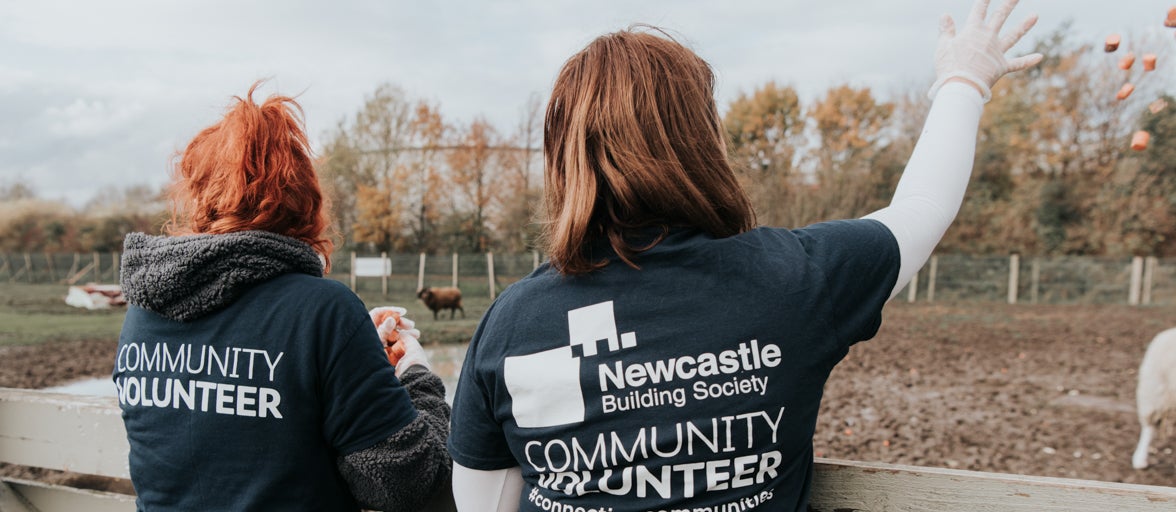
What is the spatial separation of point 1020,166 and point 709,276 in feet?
87.2

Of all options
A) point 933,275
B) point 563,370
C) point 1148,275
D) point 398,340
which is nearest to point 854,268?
point 563,370

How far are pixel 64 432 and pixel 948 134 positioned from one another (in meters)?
2.34

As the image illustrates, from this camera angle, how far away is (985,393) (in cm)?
768

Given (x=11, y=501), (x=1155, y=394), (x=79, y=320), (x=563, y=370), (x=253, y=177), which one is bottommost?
(x=79, y=320)

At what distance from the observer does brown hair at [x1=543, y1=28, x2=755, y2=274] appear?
1.03 m

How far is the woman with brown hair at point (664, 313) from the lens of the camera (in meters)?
0.99

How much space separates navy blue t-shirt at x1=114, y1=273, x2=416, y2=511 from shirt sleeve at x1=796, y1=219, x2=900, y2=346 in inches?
31.3

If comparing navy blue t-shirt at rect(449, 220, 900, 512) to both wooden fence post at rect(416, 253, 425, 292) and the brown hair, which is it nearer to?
the brown hair

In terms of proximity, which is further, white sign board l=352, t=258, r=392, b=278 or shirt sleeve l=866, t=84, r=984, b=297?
white sign board l=352, t=258, r=392, b=278

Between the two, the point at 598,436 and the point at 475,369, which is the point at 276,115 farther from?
the point at 598,436

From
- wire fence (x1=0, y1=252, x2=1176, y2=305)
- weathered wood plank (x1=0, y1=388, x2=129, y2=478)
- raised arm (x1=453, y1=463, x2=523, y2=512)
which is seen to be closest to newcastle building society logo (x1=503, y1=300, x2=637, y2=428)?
raised arm (x1=453, y1=463, x2=523, y2=512)

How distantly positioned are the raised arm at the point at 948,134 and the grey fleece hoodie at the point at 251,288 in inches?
35.1

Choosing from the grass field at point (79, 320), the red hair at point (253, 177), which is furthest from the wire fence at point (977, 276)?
the red hair at point (253, 177)

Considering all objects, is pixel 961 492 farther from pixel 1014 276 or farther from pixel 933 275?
pixel 1014 276
